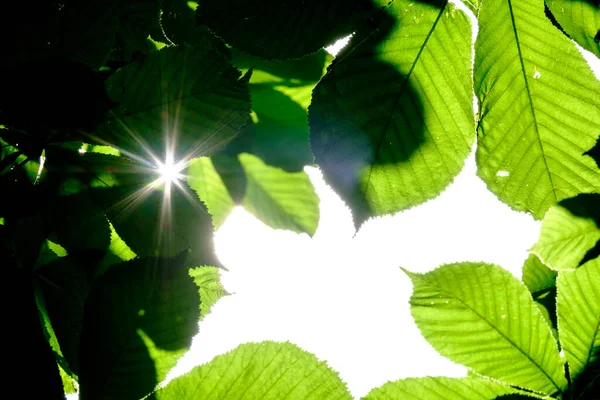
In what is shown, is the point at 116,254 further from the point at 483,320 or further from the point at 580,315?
the point at 580,315

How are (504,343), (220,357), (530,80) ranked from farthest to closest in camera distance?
(504,343) → (530,80) → (220,357)

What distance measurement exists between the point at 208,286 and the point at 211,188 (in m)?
0.23

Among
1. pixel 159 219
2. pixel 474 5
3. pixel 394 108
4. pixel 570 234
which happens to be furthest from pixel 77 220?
pixel 570 234

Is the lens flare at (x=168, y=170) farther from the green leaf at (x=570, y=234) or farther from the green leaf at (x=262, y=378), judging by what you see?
the green leaf at (x=570, y=234)

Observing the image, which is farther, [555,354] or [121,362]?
[555,354]

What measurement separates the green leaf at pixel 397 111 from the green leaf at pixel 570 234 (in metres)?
0.22

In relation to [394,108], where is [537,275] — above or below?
below

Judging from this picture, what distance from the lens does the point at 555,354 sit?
0.83 metres

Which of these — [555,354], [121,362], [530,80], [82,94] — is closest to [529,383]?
[555,354]

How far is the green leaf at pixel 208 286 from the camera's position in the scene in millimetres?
1065

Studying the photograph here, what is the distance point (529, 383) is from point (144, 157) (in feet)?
2.37

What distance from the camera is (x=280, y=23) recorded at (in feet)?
2.00

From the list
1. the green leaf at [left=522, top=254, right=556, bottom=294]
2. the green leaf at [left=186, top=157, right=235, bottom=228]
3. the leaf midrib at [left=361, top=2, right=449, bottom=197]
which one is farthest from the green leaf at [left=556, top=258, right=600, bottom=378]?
the green leaf at [left=186, top=157, right=235, bottom=228]

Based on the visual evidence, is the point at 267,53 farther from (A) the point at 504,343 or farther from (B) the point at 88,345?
(A) the point at 504,343
